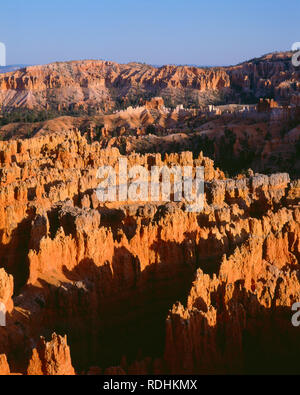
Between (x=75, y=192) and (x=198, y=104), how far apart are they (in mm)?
92060

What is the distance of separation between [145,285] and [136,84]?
4668 inches

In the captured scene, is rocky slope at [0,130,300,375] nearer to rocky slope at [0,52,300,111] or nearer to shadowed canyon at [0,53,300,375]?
shadowed canyon at [0,53,300,375]

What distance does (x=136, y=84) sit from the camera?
130m

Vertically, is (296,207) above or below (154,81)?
below

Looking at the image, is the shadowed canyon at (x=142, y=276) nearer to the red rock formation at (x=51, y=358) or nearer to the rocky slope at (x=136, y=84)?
the red rock formation at (x=51, y=358)

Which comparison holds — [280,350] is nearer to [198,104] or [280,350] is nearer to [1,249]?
[1,249]

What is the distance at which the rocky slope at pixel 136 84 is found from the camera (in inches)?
4572

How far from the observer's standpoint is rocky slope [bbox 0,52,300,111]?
116 meters

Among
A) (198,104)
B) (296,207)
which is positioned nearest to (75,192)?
(296,207)

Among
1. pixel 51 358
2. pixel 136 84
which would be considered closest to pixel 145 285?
pixel 51 358

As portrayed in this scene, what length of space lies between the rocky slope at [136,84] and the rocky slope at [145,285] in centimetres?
9326

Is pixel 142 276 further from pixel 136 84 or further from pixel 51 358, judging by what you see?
pixel 136 84

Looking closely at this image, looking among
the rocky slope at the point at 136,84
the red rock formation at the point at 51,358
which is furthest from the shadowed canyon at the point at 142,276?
the rocky slope at the point at 136,84
